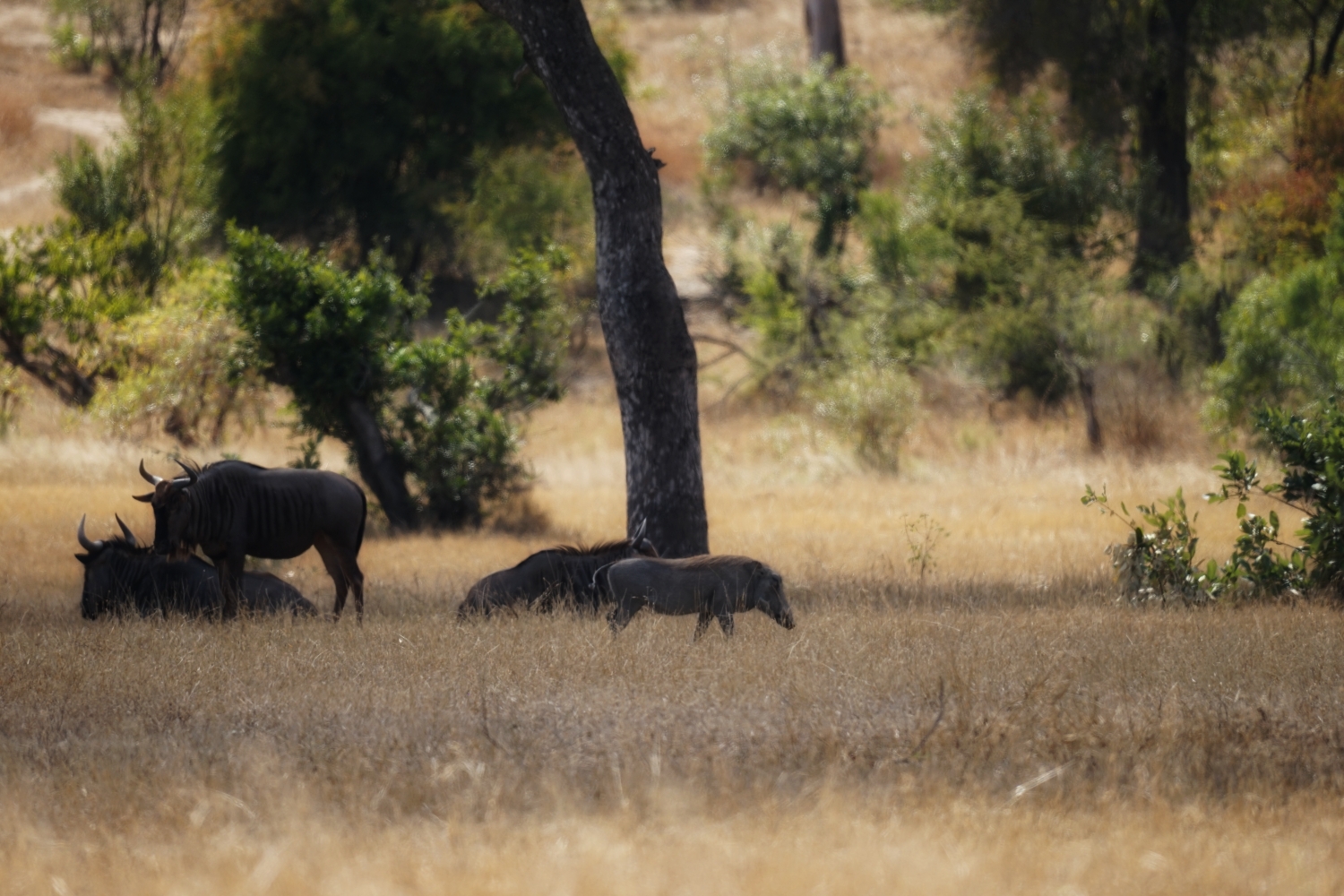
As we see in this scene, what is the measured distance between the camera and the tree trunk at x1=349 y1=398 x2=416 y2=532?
54.9 feet

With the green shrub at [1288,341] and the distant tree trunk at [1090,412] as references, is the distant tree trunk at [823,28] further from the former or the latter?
the green shrub at [1288,341]

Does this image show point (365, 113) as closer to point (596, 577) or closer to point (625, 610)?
point (596, 577)

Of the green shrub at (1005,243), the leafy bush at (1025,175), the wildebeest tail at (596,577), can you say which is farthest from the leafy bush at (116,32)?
the wildebeest tail at (596,577)

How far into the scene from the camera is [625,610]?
361 inches

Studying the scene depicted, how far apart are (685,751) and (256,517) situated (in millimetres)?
5779

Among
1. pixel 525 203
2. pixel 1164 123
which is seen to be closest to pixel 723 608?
pixel 1164 123

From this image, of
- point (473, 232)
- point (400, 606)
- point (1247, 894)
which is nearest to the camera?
point (1247, 894)

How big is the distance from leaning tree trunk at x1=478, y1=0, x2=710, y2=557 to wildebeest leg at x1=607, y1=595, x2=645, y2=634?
9.72 feet

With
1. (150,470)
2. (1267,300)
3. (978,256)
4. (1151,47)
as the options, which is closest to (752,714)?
(150,470)

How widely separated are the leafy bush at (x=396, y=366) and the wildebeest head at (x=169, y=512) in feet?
19.5

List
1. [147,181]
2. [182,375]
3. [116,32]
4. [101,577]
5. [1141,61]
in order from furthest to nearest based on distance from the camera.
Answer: [116,32]
[1141,61]
[147,181]
[182,375]
[101,577]

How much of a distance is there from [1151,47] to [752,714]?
26.2 meters

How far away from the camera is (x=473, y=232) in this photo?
116ft

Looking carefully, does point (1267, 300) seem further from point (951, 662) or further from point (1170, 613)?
point (951, 662)
